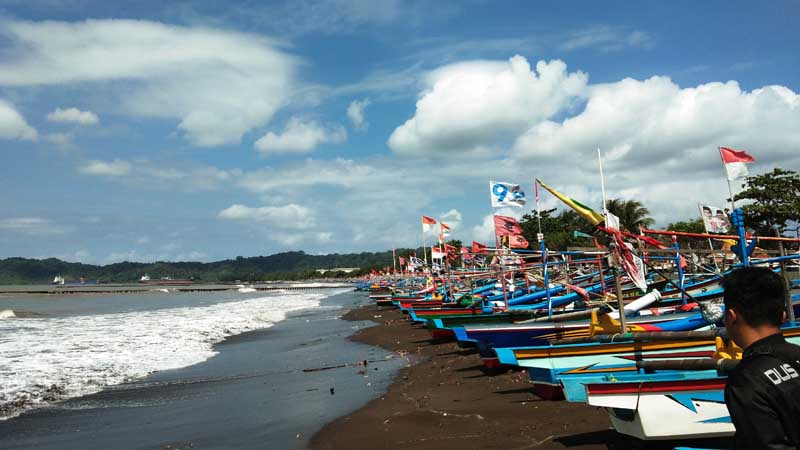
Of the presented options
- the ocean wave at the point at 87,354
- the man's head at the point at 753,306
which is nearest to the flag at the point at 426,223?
the ocean wave at the point at 87,354

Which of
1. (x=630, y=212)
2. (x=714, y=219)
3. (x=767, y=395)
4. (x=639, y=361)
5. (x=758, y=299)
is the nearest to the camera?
(x=767, y=395)

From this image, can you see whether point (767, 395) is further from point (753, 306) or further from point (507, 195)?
point (507, 195)

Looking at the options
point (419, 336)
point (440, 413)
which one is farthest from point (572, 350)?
point (419, 336)

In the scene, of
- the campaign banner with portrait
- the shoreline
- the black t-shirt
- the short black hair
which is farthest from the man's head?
the campaign banner with portrait

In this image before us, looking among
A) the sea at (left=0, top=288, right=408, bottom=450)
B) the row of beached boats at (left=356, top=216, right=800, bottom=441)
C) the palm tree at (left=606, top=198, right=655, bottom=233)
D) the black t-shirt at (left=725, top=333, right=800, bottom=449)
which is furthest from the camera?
the palm tree at (left=606, top=198, right=655, bottom=233)

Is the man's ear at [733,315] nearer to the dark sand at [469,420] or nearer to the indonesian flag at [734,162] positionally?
the dark sand at [469,420]

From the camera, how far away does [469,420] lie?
974 cm

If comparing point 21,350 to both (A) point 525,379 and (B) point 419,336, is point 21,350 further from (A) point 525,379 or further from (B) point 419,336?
(A) point 525,379

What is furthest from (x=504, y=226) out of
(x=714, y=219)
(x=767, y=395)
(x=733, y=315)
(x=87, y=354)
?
(x=767, y=395)

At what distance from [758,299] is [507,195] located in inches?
699

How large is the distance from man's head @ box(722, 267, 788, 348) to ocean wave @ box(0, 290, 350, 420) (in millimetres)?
14233

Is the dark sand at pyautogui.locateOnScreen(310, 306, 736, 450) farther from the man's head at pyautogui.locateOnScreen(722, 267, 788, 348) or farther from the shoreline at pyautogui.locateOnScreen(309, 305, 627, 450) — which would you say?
the man's head at pyautogui.locateOnScreen(722, 267, 788, 348)

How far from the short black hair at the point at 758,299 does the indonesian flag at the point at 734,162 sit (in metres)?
8.48

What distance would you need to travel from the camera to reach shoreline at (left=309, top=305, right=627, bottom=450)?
8.27 meters
